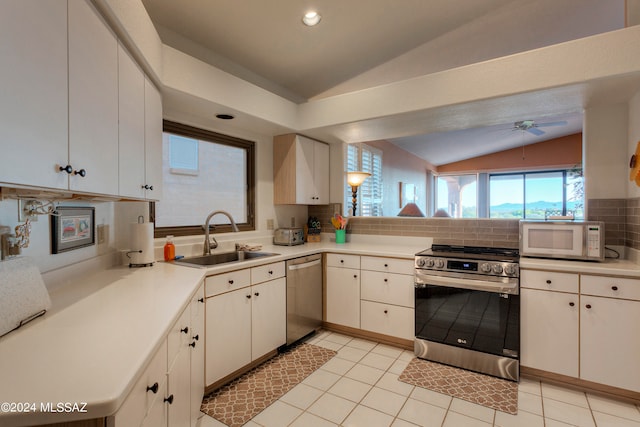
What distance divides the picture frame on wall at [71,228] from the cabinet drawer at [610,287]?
10.5ft

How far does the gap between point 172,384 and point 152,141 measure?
1.42m

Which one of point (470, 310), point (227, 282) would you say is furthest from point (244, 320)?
point (470, 310)

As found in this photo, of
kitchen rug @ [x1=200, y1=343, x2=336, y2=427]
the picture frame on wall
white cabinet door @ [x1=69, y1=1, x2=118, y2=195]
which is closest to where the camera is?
white cabinet door @ [x1=69, y1=1, x2=118, y2=195]

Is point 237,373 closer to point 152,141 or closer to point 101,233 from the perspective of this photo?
point 101,233

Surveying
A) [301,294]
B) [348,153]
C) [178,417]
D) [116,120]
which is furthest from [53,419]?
[348,153]

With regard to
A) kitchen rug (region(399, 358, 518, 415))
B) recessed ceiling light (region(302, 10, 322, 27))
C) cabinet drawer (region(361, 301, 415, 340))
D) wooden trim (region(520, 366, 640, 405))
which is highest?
recessed ceiling light (region(302, 10, 322, 27))

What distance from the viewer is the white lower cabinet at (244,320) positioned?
214 cm

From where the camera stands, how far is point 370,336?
3.07 m

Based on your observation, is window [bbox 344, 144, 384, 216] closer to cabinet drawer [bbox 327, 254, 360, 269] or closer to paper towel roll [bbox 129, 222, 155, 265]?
cabinet drawer [bbox 327, 254, 360, 269]

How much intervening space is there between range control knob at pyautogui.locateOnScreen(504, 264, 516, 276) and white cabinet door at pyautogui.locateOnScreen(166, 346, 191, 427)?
2.25 m

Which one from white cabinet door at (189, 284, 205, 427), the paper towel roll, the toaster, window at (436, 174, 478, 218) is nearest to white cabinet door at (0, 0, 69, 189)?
white cabinet door at (189, 284, 205, 427)

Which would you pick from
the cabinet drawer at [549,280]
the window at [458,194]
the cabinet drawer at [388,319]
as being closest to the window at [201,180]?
the cabinet drawer at [388,319]

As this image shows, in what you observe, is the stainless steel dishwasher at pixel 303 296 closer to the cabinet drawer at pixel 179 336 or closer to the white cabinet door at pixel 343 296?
the white cabinet door at pixel 343 296

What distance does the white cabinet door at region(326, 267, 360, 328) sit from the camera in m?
3.10
